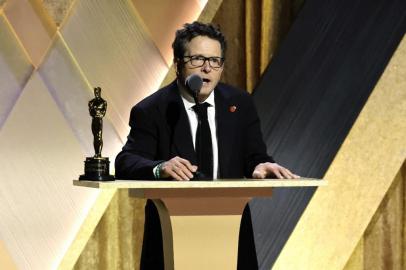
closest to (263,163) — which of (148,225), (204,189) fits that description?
(204,189)

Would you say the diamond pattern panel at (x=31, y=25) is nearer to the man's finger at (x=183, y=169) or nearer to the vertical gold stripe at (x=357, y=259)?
the vertical gold stripe at (x=357, y=259)

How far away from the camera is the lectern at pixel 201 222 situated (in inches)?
85.2

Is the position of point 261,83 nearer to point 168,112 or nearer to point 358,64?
point 358,64

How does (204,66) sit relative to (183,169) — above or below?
above

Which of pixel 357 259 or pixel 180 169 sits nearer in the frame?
pixel 180 169

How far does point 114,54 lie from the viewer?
11.9 ft

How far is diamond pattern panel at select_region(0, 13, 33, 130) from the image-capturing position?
139 inches

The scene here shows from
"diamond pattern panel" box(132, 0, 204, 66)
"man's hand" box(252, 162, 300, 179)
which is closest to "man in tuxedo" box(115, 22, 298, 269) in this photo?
"man's hand" box(252, 162, 300, 179)

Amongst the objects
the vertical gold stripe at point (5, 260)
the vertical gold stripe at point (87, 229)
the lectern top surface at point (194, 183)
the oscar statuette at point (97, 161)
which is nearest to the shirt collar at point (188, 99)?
the oscar statuette at point (97, 161)

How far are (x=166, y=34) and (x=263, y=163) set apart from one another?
1.56 meters

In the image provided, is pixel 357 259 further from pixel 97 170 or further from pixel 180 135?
pixel 97 170

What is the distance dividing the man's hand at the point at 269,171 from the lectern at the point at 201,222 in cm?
3

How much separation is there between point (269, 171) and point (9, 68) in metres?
1.70

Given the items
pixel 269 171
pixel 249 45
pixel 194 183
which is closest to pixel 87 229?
pixel 249 45
